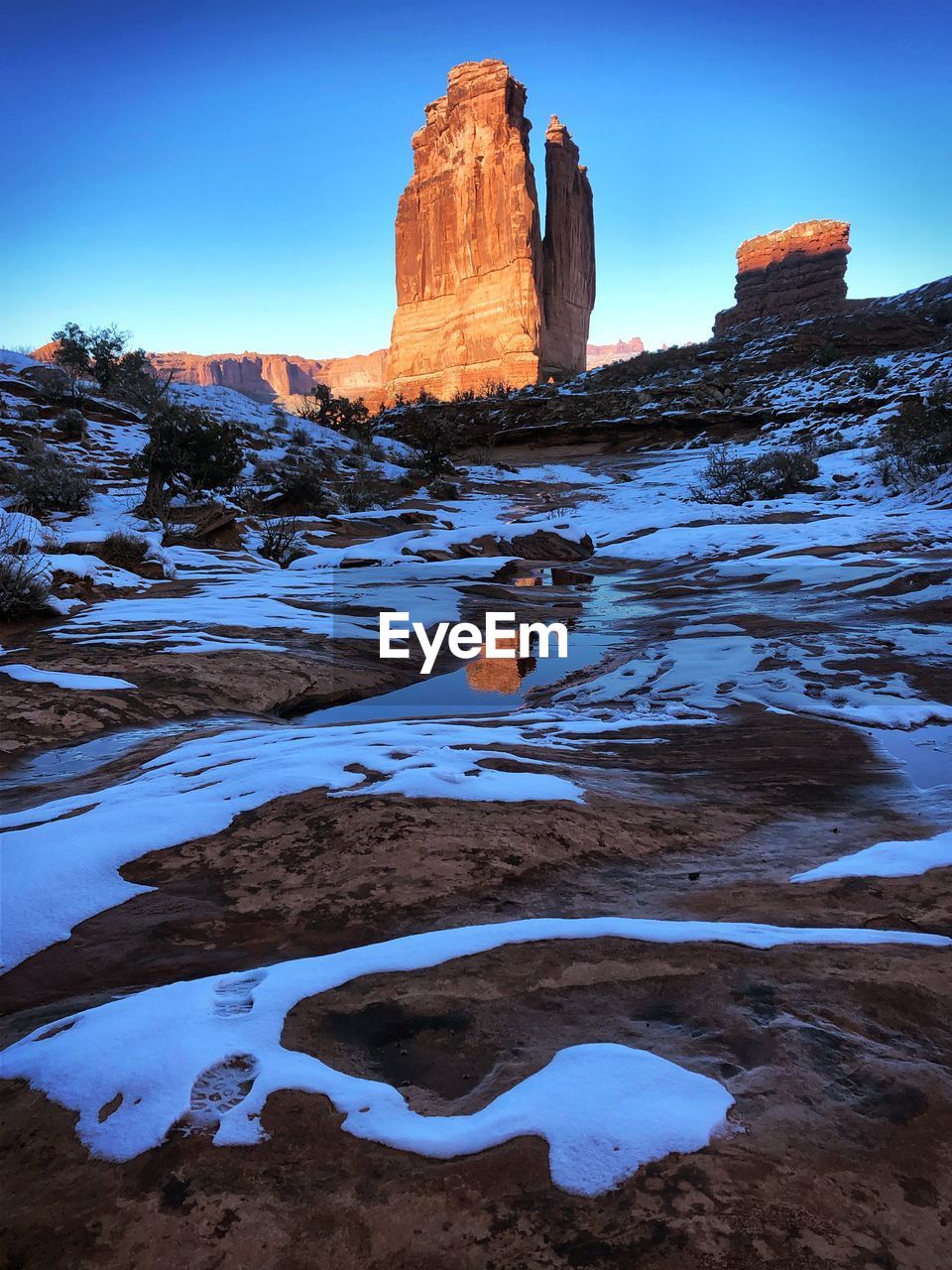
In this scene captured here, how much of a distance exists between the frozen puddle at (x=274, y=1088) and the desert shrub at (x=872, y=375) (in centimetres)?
2919

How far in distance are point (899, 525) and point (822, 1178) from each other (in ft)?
35.2

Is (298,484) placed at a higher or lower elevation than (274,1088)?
higher

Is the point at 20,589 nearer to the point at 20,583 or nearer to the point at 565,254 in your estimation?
the point at 20,583

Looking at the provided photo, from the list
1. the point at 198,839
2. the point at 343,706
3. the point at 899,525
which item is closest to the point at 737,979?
the point at 198,839

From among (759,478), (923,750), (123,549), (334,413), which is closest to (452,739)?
(923,750)

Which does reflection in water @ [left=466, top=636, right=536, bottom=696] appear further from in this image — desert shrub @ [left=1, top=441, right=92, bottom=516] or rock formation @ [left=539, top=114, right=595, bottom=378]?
rock formation @ [left=539, top=114, right=595, bottom=378]

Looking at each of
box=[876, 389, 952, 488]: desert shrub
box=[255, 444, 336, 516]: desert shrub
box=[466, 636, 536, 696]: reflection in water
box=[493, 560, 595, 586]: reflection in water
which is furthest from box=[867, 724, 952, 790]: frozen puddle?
box=[255, 444, 336, 516]: desert shrub

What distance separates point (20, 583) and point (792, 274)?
2578 inches

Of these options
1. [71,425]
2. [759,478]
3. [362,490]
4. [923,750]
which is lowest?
[923,750]

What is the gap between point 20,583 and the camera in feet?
20.1

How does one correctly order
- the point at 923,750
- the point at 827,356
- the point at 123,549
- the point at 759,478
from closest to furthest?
the point at 923,750, the point at 123,549, the point at 759,478, the point at 827,356

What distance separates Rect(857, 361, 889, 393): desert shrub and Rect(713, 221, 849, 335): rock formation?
3029cm

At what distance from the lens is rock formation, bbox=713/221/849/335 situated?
182 ft

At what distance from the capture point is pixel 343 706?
17.0ft
